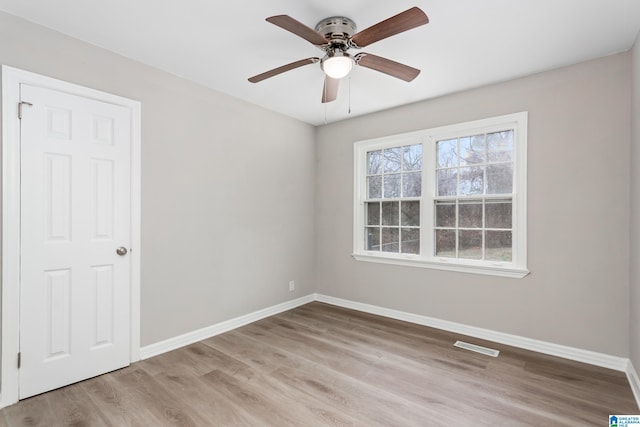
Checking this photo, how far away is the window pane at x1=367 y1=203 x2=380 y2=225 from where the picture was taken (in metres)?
4.19

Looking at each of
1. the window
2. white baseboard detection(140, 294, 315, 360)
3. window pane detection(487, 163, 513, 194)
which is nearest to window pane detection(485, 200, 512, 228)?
the window

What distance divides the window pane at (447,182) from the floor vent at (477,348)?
159cm

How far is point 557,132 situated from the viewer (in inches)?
112

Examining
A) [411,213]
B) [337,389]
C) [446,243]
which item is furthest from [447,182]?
[337,389]

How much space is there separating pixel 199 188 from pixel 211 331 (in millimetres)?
Result: 1540

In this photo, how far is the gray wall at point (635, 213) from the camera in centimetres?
227

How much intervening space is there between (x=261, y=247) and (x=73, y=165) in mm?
2084

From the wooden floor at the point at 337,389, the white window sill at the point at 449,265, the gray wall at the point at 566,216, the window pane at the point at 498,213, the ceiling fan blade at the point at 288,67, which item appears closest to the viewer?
the wooden floor at the point at 337,389

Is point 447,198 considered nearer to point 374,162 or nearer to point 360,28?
point 374,162

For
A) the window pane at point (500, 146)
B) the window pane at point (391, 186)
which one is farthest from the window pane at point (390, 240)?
the window pane at point (500, 146)

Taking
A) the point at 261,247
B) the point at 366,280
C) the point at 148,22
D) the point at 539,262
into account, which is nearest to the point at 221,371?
the point at 261,247

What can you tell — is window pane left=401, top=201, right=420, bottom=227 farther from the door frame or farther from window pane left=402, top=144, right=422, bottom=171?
the door frame

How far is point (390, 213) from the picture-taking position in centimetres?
405

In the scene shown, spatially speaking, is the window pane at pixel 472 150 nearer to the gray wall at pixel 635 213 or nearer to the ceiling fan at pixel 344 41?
the gray wall at pixel 635 213
